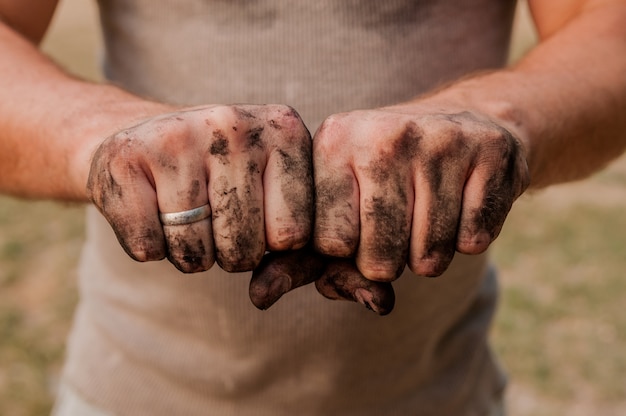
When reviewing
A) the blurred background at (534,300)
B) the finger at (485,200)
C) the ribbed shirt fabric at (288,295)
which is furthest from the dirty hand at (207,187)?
the blurred background at (534,300)

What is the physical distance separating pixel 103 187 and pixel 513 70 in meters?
0.82

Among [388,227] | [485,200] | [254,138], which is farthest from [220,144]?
[485,200]

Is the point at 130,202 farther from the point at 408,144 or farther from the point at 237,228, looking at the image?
the point at 408,144

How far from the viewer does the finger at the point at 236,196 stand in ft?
3.47

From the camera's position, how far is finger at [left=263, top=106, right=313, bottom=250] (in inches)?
42.3

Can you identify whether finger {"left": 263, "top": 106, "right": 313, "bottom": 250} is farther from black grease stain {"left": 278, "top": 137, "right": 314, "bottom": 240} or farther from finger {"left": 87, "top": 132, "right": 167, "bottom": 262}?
finger {"left": 87, "top": 132, "right": 167, "bottom": 262}

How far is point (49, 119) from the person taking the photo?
1.36m

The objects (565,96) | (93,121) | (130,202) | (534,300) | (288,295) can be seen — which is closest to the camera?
(130,202)

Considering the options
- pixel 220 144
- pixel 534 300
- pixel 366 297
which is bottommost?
pixel 534 300

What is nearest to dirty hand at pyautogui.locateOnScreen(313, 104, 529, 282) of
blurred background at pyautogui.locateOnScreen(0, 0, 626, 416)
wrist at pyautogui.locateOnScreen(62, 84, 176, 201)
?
wrist at pyautogui.locateOnScreen(62, 84, 176, 201)

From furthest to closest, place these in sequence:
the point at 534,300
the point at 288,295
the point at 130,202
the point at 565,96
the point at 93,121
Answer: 1. the point at 534,300
2. the point at 288,295
3. the point at 565,96
4. the point at 93,121
5. the point at 130,202

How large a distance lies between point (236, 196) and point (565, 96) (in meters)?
0.71

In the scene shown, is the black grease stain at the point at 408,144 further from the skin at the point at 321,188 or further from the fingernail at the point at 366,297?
the fingernail at the point at 366,297

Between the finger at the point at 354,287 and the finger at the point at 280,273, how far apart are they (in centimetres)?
2
